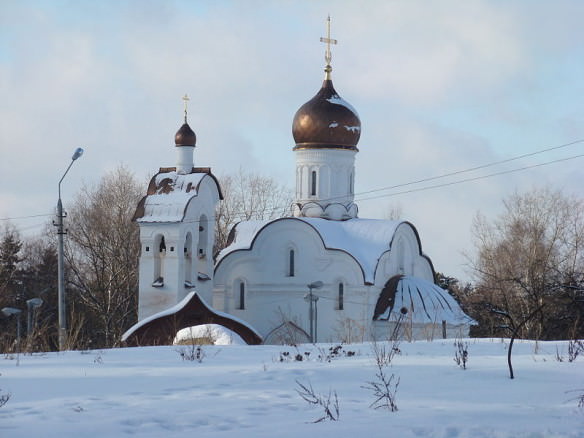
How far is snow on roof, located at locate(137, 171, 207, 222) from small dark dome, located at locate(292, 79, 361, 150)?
3998 mm

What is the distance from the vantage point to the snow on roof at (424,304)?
91.9 ft

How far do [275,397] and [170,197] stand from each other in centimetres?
2225

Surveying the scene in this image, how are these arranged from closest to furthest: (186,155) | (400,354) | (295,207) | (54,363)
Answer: (54,363)
(400,354)
(186,155)
(295,207)

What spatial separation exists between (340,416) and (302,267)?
77.8 ft

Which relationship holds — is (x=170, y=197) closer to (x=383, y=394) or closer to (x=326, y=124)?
(x=326, y=124)

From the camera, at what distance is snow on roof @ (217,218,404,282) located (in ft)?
95.7

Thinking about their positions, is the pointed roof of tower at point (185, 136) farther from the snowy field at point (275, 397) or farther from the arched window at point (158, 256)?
the snowy field at point (275, 397)

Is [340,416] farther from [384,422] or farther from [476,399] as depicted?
[476,399]

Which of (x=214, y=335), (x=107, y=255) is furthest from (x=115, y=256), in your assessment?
(x=214, y=335)

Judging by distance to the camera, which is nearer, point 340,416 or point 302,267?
point 340,416

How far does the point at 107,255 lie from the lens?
118 feet

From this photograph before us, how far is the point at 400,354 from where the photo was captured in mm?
9469

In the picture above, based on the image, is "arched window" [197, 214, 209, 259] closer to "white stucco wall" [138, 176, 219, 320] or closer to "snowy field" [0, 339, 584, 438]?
"white stucco wall" [138, 176, 219, 320]

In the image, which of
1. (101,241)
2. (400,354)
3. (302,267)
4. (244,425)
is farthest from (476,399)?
(101,241)
